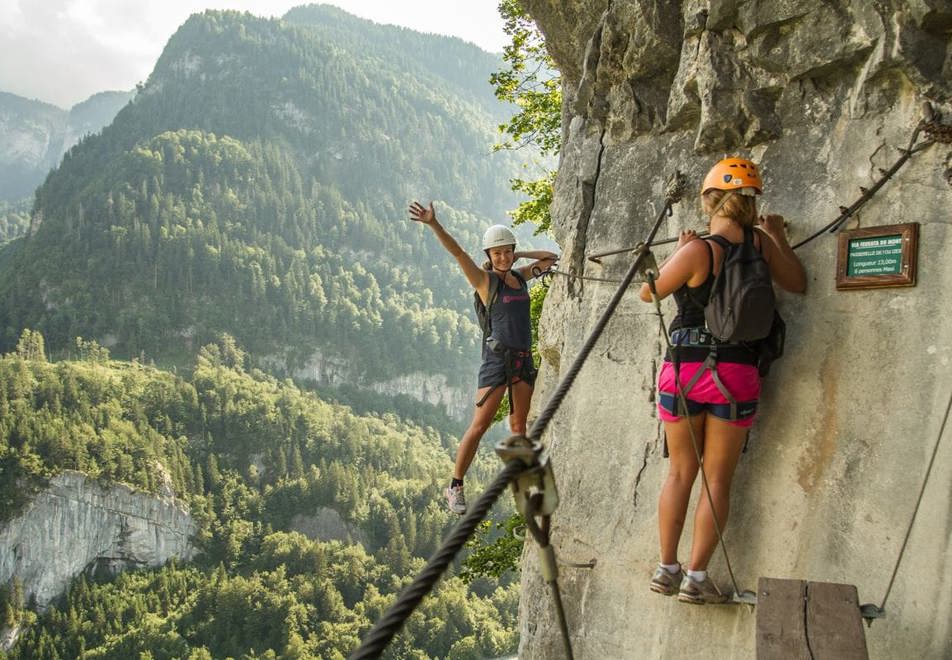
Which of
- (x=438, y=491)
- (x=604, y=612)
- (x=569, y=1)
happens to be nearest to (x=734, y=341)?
(x=604, y=612)

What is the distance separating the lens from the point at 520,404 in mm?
6523

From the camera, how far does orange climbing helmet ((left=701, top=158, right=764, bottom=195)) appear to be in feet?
13.8

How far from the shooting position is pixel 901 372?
166 inches

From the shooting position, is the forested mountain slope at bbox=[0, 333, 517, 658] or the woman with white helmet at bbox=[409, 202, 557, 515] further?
the forested mountain slope at bbox=[0, 333, 517, 658]

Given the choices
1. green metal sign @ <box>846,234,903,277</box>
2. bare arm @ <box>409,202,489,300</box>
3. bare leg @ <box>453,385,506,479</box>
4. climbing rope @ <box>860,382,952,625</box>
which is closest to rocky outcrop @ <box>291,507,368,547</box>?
bare leg @ <box>453,385,506,479</box>

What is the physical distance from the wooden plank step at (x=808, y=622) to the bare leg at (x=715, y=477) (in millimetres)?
674

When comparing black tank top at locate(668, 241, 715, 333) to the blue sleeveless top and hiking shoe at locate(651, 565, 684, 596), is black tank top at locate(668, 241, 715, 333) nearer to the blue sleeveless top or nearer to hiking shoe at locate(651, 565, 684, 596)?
hiking shoe at locate(651, 565, 684, 596)

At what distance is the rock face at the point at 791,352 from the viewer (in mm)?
4129

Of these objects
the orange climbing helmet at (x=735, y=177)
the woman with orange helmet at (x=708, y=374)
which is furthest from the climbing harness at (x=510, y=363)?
the orange climbing helmet at (x=735, y=177)

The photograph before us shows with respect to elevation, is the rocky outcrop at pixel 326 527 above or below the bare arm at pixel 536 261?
below

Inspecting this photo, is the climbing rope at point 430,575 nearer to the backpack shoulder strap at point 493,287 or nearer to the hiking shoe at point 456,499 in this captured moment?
the backpack shoulder strap at point 493,287

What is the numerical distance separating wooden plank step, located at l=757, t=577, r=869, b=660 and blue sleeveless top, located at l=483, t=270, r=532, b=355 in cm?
295

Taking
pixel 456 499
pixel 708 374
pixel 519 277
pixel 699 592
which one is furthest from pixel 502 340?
pixel 699 592

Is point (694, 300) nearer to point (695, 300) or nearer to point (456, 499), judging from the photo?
point (695, 300)
